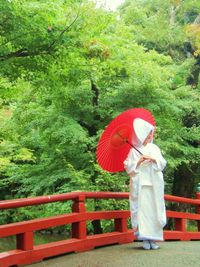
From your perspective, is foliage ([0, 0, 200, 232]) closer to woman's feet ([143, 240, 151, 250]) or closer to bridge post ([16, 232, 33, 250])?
bridge post ([16, 232, 33, 250])

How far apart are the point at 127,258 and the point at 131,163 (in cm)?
135

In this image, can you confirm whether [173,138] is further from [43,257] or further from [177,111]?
[43,257]

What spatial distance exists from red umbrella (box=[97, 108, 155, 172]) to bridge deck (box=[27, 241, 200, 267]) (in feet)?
3.88

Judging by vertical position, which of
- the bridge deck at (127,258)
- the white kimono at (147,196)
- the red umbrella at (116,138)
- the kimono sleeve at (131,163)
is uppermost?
the red umbrella at (116,138)

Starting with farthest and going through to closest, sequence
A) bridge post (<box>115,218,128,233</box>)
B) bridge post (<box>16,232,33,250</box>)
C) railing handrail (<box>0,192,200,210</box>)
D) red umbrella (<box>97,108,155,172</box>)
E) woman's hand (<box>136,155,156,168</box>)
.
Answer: bridge post (<box>115,218,128,233</box>) → red umbrella (<box>97,108,155,172</box>) → woman's hand (<box>136,155,156,168</box>) → bridge post (<box>16,232,33,250</box>) → railing handrail (<box>0,192,200,210</box>)

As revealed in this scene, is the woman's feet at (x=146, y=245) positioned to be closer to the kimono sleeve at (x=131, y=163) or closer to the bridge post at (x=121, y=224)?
the bridge post at (x=121, y=224)

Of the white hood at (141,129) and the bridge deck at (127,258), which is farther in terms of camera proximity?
the white hood at (141,129)

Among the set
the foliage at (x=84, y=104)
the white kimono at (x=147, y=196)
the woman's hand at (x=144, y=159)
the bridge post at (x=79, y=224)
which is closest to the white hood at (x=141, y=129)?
the white kimono at (x=147, y=196)

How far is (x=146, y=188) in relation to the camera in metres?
6.45

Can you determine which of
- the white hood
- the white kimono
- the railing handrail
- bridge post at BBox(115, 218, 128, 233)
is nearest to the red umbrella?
the white hood

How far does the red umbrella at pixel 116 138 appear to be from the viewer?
255 inches

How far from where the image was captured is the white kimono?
6375 mm

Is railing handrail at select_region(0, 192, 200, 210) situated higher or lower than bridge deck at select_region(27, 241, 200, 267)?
higher

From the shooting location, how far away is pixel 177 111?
35.9 feet
